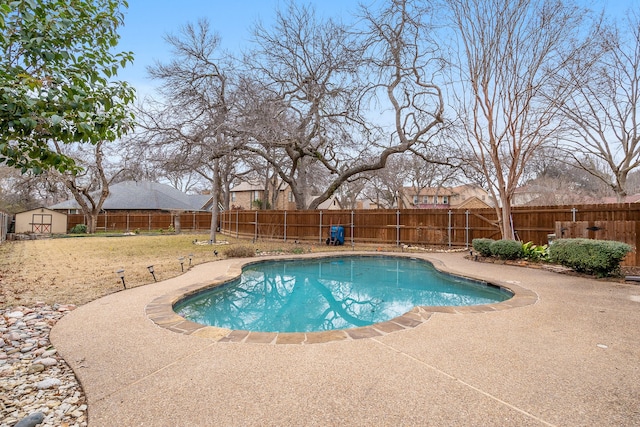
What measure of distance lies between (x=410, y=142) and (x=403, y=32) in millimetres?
4168

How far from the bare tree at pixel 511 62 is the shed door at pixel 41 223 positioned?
28165mm

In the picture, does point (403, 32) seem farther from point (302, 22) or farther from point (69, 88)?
point (69, 88)

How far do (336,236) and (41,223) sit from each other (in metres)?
22.6

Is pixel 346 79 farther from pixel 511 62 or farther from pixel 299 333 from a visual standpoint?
pixel 299 333

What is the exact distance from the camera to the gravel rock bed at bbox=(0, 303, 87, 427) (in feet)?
6.74

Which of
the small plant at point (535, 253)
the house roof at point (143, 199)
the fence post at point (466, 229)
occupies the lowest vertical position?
the small plant at point (535, 253)

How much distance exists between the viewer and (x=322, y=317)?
17.2 feet

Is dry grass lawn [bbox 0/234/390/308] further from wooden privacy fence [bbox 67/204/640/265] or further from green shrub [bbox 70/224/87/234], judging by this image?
green shrub [bbox 70/224/87/234]

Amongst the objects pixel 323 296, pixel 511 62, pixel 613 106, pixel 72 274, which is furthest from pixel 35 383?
pixel 613 106

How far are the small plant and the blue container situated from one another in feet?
25.1

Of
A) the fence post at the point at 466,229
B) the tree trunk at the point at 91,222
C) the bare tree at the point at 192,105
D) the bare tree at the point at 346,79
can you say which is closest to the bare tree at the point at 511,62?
the fence post at the point at 466,229

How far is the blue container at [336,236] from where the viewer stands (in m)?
14.9

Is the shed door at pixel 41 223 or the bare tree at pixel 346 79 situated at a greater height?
the bare tree at pixel 346 79

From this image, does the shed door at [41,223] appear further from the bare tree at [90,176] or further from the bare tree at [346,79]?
the bare tree at [346,79]
